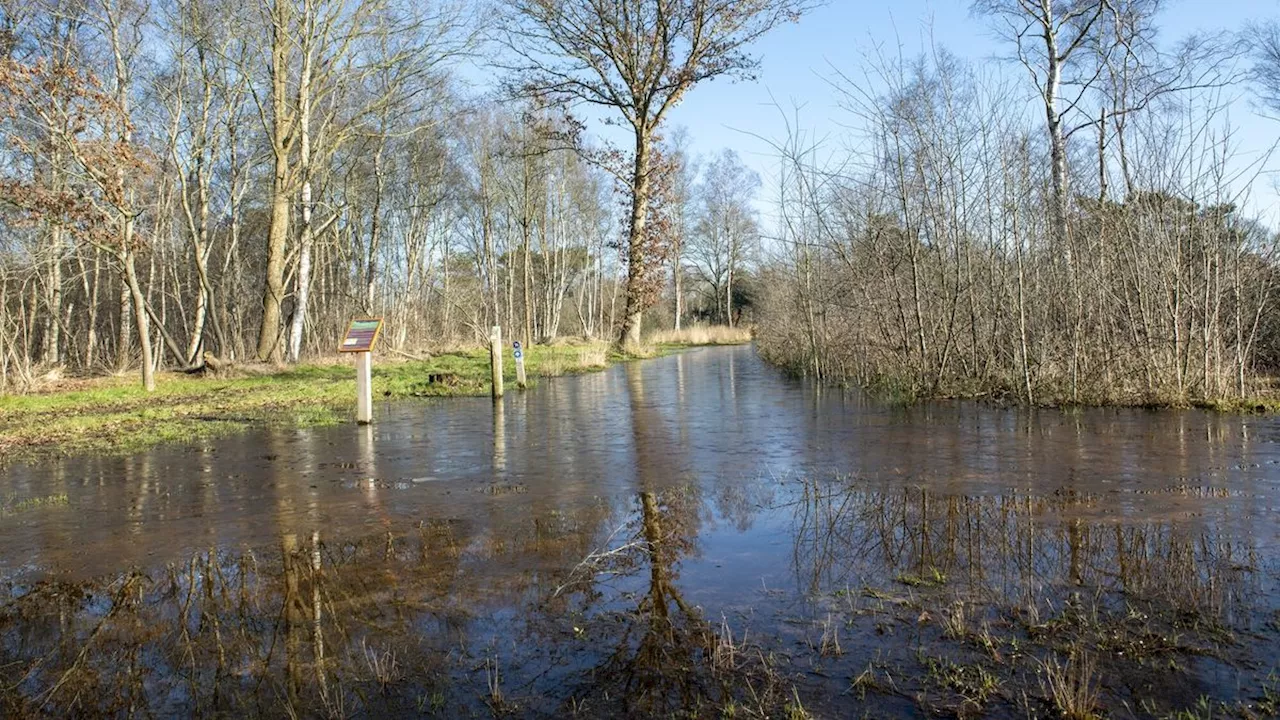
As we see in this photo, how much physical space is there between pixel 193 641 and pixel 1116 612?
4.07 m

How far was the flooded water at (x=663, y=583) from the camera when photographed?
2.84 m

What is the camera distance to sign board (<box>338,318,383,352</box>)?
1040 centimetres

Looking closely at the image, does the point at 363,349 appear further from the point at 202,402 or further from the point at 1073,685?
the point at 1073,685

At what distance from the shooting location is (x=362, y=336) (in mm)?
10594

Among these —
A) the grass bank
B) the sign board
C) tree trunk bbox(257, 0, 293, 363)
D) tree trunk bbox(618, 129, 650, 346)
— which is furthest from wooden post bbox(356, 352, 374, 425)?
tree trunk bbox(618, 129, 650, 346)

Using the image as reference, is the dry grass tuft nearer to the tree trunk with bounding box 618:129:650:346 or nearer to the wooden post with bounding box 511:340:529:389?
the wooden post with bounding box 511:340:529:389

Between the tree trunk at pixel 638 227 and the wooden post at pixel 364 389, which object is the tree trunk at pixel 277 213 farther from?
the wooden post at pixel 364 389

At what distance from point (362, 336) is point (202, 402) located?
502 centimetres

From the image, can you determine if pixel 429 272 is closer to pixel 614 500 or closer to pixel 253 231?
pixel 253 231

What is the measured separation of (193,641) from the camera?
3.40 m

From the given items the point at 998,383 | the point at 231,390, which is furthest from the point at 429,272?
the point at 998,383

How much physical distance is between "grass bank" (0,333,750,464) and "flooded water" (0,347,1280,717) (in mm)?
2302

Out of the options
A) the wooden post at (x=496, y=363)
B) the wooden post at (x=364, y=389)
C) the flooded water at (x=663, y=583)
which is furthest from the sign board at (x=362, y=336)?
the wooden post at (x=496, y=363)

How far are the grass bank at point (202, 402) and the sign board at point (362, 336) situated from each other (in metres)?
1.42
